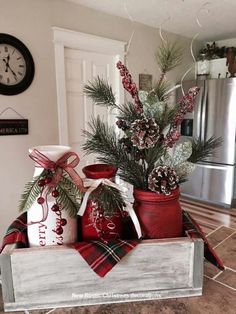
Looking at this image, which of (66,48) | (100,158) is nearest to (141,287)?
(100,158)

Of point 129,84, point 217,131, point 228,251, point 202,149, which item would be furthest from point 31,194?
point 217,131

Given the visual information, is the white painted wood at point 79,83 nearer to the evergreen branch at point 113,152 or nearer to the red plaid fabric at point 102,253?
the evergreen branch at point 113,152

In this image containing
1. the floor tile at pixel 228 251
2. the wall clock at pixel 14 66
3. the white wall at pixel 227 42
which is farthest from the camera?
the white wall at pixel 227 42

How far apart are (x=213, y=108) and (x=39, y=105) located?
2.20 meters

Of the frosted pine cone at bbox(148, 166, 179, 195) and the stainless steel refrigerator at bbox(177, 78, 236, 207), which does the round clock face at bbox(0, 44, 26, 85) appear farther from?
the stainless steel refrigerator at bbox(177, 78, 236, 207)

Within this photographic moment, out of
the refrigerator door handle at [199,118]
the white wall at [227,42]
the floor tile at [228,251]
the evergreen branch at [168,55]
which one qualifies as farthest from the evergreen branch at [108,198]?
the white wall at [227,42]

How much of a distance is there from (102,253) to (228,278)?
1.36 ft

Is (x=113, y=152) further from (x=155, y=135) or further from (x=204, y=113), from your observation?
(x=204, y=113)

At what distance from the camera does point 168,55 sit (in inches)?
30.0

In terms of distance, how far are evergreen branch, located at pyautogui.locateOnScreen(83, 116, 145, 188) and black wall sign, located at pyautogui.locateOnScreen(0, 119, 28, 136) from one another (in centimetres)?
167

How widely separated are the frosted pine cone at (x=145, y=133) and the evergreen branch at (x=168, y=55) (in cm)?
18

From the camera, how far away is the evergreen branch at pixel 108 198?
0.64 metres

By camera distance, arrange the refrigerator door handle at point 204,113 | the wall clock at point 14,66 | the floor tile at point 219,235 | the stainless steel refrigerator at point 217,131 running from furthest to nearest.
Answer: the refrigerator door handle at point 204,113 < the stainless steel refrigerator at point 217,131 < the wall clock at point 14,66 < the floor tile at point 219,235

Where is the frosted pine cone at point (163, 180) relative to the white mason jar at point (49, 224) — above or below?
above
